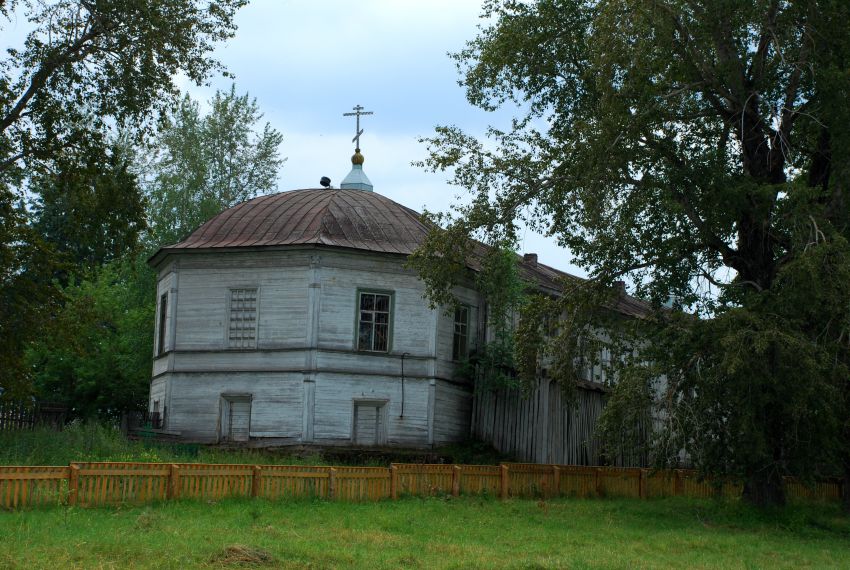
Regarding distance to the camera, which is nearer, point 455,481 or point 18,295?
point 455,481

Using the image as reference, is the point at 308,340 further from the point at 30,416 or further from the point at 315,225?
the point at 30,416

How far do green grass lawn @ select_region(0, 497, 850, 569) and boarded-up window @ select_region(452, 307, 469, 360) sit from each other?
973 centimetres

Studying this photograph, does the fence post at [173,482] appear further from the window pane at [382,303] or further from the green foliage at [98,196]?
the window pane at [382,303]

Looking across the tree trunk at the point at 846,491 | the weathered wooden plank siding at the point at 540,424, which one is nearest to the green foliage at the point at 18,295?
the weathered wooden plank siding at the point at 540,424

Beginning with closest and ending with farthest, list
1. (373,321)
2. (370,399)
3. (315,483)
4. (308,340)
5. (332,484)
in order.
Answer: (315,483) → (332,484) → (308,340) → (370,399) → (373,321)

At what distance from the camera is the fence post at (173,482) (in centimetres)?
1748

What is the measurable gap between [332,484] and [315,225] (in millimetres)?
12244

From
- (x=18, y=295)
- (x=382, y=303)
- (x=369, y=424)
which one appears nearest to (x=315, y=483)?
(x=18, y=295)

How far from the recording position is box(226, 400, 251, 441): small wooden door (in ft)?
97.7

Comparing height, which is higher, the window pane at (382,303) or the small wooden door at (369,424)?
the window pane at (382,303)

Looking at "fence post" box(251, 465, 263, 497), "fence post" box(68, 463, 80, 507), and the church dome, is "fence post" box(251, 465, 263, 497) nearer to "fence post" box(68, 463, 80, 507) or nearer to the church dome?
"fence post" box(68, 463, 80, 507)

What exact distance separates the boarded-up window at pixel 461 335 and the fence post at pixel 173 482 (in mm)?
14701

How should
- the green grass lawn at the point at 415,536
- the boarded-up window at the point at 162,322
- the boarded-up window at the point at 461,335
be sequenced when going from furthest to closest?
the boarded-up window at the point at 162,322, the boarded-up window at the point at 461,335, the green grass lawn at the point at 415,536

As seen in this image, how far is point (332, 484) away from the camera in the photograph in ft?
64.4
